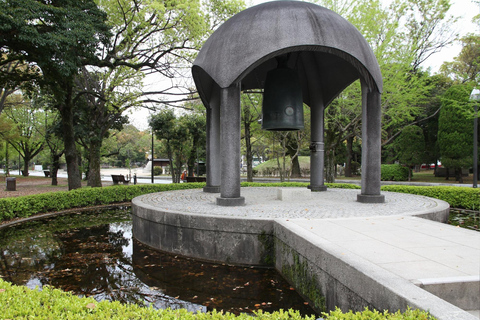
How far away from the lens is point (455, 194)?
43.3ft

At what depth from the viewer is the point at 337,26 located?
26.9ft

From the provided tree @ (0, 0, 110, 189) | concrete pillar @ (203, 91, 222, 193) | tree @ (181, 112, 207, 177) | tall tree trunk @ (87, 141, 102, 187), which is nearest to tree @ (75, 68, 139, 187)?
tall tree trunk @ (87, 141, 102, 187)

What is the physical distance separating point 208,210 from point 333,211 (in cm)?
300

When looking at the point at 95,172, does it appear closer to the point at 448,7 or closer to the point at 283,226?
the point at 283,226

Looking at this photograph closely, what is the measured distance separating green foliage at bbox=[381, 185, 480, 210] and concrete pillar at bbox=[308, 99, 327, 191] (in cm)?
437

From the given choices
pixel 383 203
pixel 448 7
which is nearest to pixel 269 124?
pixel 383 203

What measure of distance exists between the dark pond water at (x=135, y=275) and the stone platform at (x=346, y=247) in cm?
31

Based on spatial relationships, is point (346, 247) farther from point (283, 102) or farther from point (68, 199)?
point (68, 199)

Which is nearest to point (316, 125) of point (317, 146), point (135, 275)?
point (317, 146)

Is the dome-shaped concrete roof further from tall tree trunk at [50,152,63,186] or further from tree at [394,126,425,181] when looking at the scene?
tree at [394,126,425,181]

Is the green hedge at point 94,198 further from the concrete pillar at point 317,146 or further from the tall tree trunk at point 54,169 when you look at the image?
the tall tree trunk at point 54,169

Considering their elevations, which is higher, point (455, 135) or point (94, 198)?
point (455, 135)

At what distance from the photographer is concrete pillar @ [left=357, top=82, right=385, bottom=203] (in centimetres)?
894

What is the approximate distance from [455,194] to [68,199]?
15879 mm
